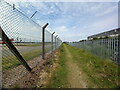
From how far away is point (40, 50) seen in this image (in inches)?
271

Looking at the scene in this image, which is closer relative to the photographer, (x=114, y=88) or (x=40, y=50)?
(x=114, y=88)

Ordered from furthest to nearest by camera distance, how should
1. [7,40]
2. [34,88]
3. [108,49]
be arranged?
1. [108,49]
2. [34,88]
3. [7,40]

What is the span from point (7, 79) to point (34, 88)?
2.86 ft

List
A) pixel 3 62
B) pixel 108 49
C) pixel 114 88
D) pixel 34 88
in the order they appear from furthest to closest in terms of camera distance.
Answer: pixel 108 49 < pixel 114 88 < pixel 34 88 < pixel 3 62

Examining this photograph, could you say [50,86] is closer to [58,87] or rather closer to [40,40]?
[58,87]

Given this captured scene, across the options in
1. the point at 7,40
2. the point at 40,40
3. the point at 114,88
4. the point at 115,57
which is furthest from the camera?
the point at 115,57

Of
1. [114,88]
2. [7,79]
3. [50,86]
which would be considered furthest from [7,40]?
[114,88]

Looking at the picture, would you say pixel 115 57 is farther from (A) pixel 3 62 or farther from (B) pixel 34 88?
(A) pixel 3 62

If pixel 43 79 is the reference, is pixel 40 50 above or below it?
above

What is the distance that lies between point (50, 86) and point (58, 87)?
268 mm

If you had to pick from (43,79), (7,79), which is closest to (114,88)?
(43,79)

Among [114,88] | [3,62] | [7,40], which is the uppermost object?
[7,40]

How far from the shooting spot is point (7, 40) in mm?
2377

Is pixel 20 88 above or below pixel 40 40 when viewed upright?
below
